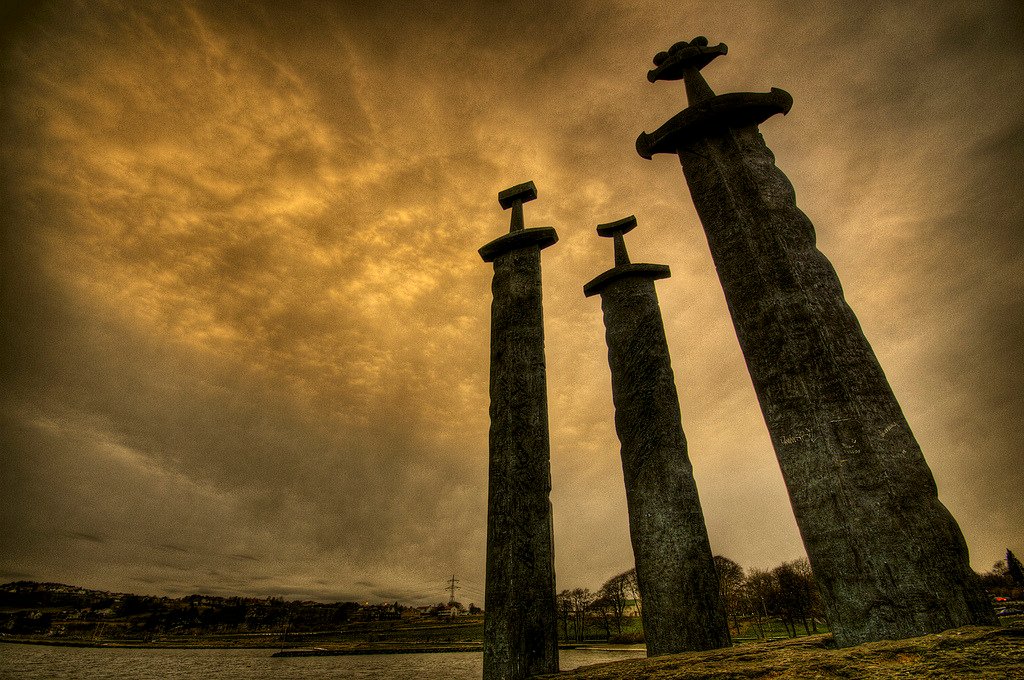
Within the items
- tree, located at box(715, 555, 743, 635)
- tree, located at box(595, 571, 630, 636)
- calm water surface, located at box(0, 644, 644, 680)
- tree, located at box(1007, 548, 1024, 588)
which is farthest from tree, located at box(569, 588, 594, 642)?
tree, located at box(1007, 548, 1024, 588)

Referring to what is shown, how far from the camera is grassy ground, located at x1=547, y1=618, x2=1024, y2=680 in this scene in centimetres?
139

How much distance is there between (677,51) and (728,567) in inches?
2170

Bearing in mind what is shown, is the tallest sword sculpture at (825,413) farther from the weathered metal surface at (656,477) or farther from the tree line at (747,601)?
the tree line at (747,601)

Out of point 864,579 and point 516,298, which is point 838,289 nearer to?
point 864,579

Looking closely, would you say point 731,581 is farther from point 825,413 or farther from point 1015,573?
point 825,413

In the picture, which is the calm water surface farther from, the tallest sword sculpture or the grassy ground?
the grassy ground

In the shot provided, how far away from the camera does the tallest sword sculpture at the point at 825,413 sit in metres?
2.18

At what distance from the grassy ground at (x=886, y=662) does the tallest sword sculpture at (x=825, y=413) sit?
0.43 meters

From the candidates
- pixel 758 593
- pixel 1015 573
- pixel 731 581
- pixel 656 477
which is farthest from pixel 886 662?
pixel 758 593

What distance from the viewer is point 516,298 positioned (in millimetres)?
4648

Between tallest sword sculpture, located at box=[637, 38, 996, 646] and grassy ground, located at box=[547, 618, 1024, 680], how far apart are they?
43 centimetres

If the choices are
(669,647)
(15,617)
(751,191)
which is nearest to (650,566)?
(669,647)

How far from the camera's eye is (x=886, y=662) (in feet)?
5.06

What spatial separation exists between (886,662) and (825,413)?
1.32 meters
